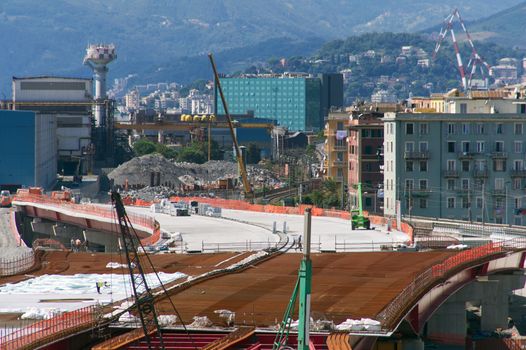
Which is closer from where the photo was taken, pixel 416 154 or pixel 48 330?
pixel 48 330

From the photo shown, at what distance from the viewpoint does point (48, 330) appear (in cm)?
4169

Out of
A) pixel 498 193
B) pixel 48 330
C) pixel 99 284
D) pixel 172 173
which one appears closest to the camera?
pixel 48 330

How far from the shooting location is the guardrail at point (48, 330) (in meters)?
39.3

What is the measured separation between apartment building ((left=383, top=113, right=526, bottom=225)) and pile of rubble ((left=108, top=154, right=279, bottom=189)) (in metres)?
57.8

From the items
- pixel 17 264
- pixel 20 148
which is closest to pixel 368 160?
pixel 20 148

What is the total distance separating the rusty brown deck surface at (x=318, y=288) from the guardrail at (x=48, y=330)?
2.61 meters

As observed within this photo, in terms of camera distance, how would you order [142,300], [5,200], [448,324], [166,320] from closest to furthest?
[142,300]
[166,320]
[448,324]
[5,200]

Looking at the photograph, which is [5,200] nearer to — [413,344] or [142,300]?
[413,344]

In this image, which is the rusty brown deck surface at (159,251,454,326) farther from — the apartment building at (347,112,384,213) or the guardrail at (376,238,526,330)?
the apartment building at (347,112,384,213)

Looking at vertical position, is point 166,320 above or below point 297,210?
above

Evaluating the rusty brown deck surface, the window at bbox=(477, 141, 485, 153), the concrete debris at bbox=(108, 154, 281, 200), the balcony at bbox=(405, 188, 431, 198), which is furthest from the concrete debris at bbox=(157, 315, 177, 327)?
the concrete debris at bbox=(108, 154, 281, 200)

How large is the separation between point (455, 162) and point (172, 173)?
72708 millimetres

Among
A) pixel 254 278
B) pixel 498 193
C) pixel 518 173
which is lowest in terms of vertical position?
A: pixel 254 278

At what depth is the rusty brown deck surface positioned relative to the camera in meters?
46.4
